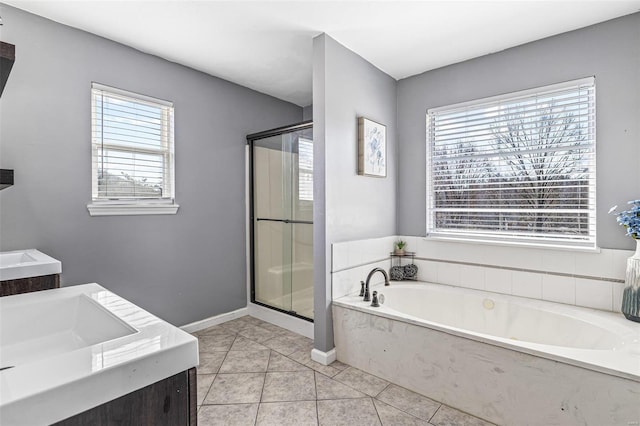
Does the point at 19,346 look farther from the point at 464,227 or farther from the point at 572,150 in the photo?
the point at 572,150

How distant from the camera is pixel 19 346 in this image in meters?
1.09

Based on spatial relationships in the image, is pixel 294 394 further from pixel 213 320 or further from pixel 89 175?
pixel 89 175

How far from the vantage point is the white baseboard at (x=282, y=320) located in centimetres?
310

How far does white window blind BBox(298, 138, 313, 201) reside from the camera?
10.3 ft

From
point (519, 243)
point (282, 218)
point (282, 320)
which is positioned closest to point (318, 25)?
point (282, 218)

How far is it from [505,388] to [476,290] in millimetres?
1169

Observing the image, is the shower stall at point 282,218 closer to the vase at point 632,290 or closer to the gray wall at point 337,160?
the gray wall at point 337,160

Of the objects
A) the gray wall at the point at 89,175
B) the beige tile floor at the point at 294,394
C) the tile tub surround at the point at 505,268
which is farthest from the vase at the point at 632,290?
the gray wall at the point at 89,175

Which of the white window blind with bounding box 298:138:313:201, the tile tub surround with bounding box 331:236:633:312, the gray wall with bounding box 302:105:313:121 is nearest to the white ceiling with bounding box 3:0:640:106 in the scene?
the white window blind with bounding box 298:138:313:201

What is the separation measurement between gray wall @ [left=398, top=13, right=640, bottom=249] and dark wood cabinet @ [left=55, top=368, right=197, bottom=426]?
2816mm

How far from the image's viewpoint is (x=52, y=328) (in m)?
1.19

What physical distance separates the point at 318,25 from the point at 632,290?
9.04 ft

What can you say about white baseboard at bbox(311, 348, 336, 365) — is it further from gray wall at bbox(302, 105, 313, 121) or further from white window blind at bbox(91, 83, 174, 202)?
gray wall at bbox(302, 105, 313, 121)

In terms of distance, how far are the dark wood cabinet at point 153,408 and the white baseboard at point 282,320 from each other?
2.35 metres
